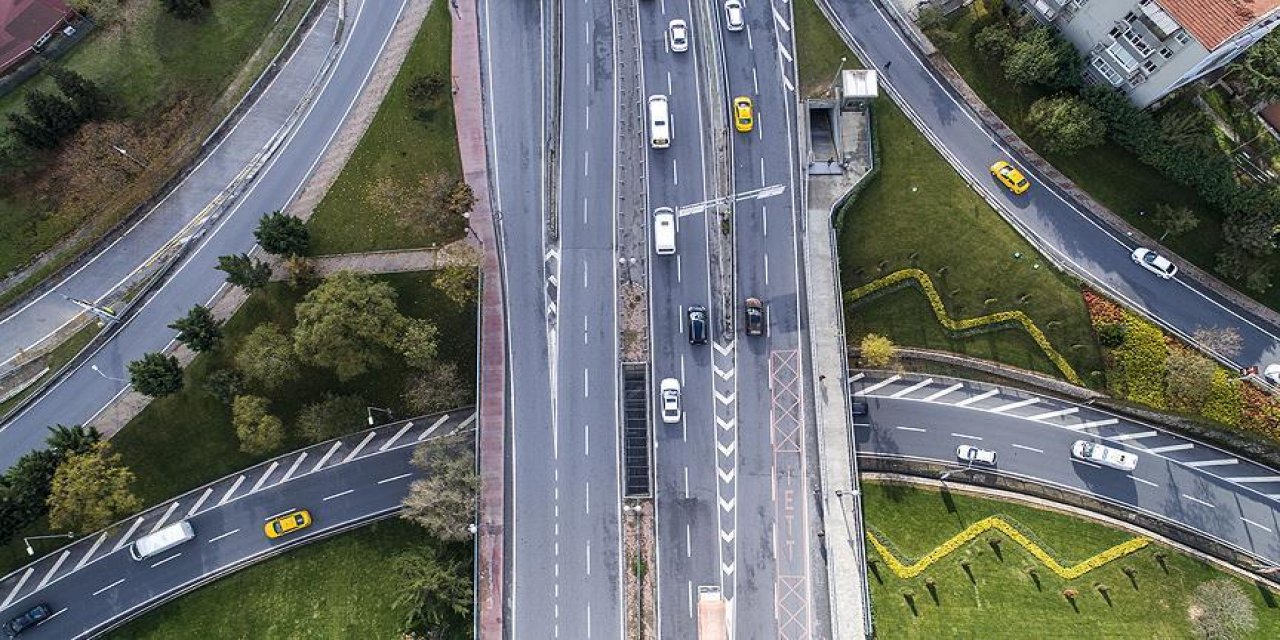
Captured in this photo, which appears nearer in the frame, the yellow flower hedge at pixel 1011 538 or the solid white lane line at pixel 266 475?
the yellow flower hedge at pixel 1011 538

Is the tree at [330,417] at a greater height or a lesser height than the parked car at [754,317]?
lesser

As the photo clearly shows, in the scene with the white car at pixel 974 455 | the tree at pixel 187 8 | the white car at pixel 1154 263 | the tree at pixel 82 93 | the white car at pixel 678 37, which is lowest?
the white car at pixel 974 455

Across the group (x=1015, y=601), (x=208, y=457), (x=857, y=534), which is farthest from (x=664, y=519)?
(x=208, y=457)

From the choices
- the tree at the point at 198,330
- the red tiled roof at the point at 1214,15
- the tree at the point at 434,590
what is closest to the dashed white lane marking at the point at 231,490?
the tree at the point at 198,330

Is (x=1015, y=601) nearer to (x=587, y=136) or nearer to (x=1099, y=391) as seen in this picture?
(x=1099, y=391)

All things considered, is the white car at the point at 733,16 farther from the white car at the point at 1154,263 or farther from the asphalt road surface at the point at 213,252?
the white car at the point at 1154,263

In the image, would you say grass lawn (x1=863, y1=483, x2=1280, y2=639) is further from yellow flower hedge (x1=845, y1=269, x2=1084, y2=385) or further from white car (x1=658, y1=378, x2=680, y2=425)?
white car (x1=658, y1=378, x2=680, y2=425)

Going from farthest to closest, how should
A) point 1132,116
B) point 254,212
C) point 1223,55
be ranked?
point 254,212 → point 1132,116 → point 1223,55

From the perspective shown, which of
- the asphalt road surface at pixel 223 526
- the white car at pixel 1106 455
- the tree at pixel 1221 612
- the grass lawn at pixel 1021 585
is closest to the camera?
the tree at pixel 1221 612
